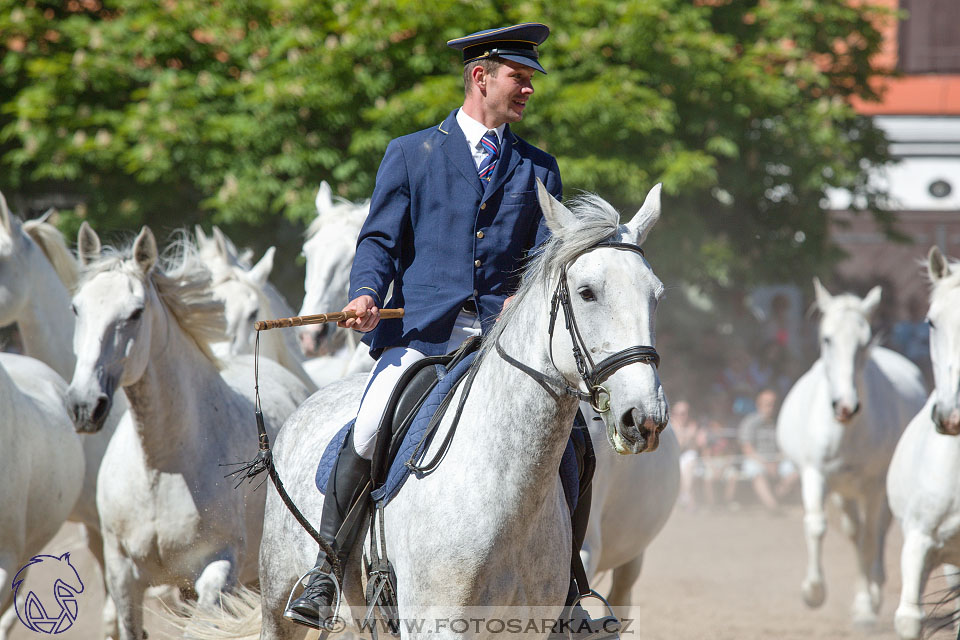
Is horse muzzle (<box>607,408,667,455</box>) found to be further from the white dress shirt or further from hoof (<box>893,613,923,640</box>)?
hoof (<box>893,613,923,640</box>)

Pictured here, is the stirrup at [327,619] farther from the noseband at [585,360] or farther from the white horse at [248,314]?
the white horse at [248,314]

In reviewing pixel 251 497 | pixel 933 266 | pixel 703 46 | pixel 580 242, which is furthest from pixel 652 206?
pixel 703 46

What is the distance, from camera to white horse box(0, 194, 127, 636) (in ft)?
21.3

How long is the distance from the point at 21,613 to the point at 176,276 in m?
2.69

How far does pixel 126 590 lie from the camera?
16.6ft

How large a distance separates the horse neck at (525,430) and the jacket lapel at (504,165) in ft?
1.77

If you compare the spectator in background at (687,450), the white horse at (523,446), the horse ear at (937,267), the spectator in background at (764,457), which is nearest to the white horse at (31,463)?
the white horse at (523,446)

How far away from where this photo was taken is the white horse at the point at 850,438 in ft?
28.2

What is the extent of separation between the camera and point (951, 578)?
691cm

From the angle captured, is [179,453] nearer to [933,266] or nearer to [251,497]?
[251,497]

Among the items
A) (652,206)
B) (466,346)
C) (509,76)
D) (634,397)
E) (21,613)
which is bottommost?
(21,613)

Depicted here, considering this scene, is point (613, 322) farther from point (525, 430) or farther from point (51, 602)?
point (51, 602)

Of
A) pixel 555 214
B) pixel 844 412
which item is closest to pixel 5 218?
pixel 555 214

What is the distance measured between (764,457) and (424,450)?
39.5 feet
